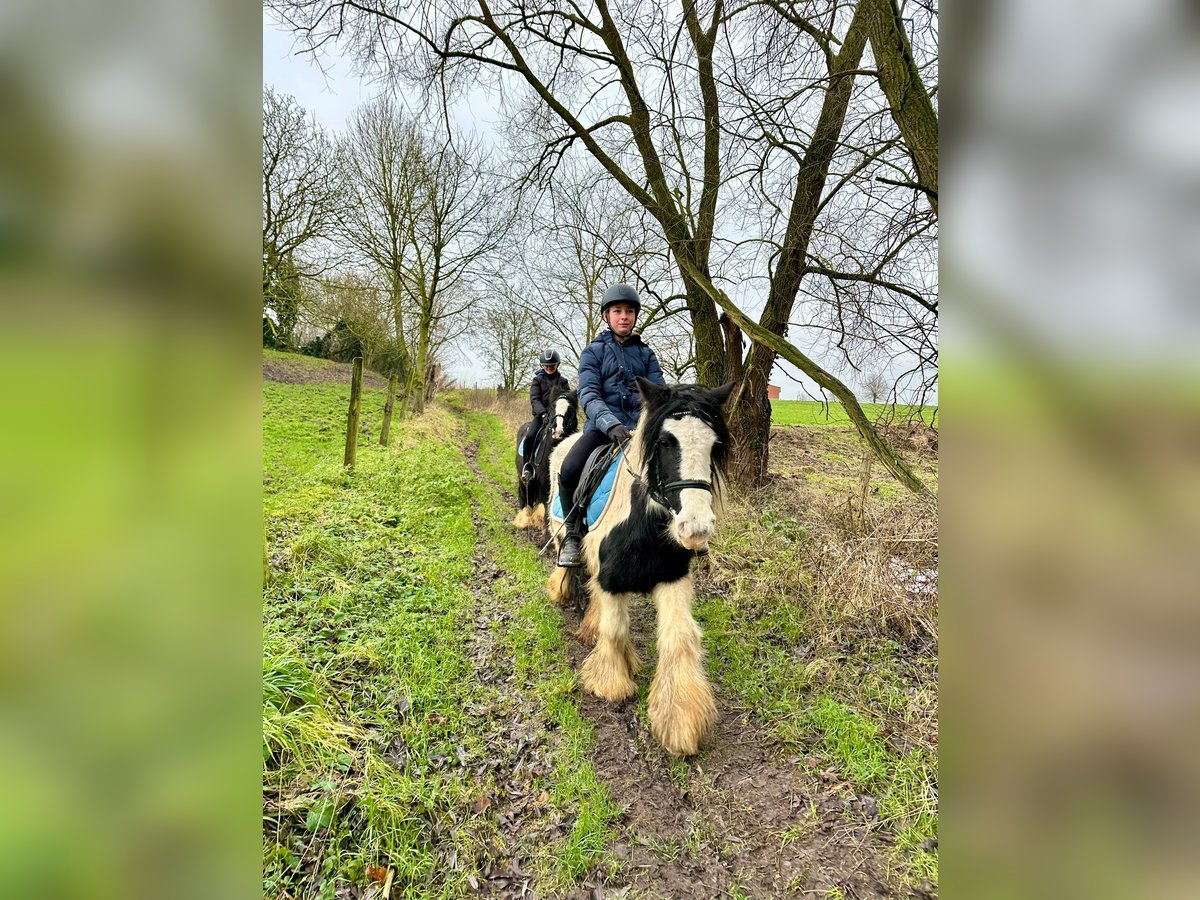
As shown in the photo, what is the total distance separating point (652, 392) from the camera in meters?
3.33

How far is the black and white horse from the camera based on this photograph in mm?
2914

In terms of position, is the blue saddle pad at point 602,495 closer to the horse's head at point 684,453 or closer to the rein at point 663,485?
the rein at point 663,485

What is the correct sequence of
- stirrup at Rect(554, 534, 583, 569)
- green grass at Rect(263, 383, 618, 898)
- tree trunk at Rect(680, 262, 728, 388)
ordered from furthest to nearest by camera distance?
tree trunk at Rect(680, 262, 728, 388), stirrup at Rect(554, 534, 583, 569), green grass at Rect(263, 383, 618, 898)

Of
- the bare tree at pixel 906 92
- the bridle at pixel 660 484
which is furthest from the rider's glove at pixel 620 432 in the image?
the bare tree at pixel 906 92

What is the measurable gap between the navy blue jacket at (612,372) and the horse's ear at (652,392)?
1.13 m

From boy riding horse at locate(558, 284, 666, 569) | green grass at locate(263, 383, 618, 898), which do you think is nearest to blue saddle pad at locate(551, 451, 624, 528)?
boy riding horse at locate(558, 284, 666, 569)

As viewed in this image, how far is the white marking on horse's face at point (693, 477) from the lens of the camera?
272 centimetres

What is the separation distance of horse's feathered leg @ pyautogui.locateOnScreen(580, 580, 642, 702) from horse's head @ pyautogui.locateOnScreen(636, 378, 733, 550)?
97 centimetres

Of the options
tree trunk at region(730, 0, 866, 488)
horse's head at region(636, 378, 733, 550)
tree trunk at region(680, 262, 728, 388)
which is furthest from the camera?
tree trunk at region(680, 262, 728, 388)

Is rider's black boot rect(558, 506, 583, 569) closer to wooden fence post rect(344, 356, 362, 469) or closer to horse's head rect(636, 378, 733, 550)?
horse's head rect(636, 378, 733, 550)
